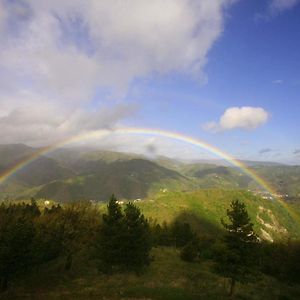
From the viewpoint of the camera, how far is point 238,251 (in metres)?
42.6

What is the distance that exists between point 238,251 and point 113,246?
2258cm

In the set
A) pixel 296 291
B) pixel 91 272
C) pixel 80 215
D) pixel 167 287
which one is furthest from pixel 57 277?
pixel 296 291

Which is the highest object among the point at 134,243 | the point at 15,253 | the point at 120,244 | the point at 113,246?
the point at 134,243

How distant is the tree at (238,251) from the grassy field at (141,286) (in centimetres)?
312

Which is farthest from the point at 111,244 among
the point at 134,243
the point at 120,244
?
the point at 134,243

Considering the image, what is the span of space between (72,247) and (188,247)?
2797cm

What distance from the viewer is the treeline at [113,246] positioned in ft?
142

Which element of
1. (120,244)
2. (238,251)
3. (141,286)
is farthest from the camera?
A: (120,244)

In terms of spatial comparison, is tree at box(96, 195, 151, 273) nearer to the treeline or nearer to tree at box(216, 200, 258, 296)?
the treeline

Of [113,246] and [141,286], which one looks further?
[113,246]

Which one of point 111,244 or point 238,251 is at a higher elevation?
point 238,251

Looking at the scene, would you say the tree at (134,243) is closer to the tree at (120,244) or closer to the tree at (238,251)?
the tree at (120,244)

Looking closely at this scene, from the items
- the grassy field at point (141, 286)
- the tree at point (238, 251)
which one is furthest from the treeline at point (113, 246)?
the grassy field at point (141, 286)

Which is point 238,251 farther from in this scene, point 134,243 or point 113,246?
point 113,246
